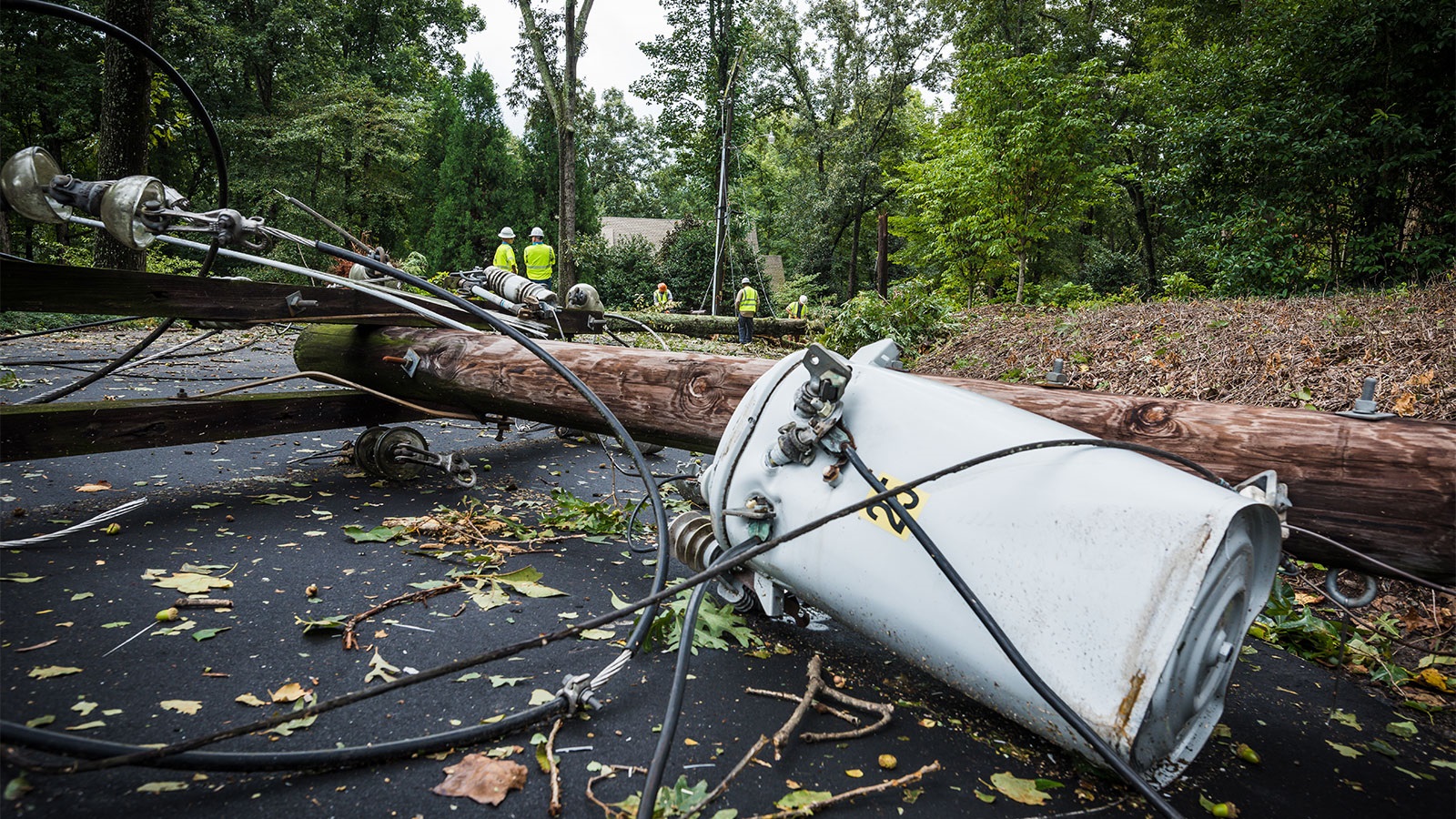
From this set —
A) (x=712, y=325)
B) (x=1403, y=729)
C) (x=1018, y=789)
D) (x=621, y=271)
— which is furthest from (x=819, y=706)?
(x=621, y=271)

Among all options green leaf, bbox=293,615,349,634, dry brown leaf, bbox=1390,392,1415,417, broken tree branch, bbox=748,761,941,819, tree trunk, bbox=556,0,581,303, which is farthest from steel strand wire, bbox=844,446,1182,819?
tree trunk, bbox=556,0,581,303

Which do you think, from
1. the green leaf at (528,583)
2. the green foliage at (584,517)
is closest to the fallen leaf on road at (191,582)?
the green leaf at (528,583)

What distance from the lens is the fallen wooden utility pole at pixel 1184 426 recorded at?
177 centimetres

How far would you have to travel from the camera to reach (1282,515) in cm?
149

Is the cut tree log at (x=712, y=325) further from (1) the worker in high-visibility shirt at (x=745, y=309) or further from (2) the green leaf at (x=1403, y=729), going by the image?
(2) the green leaf at (x=1403, y=729)

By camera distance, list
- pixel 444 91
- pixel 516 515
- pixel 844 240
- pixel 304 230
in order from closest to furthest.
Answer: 1. pixel 516 515
2. pixel 304 230
3. pixel 444 91
4. pixel 844 240

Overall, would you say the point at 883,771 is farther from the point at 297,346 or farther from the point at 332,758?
the point at 297,346

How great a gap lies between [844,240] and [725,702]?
109 feet

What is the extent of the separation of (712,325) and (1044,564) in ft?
56.0

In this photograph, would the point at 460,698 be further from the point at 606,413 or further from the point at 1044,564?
the point at 1044,564

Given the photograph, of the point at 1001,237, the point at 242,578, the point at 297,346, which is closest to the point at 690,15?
the point at 1001,237

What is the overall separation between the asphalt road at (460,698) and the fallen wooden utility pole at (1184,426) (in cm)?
63

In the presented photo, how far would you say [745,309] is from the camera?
17.5 metres

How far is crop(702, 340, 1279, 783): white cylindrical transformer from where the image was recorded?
4.22 feet
